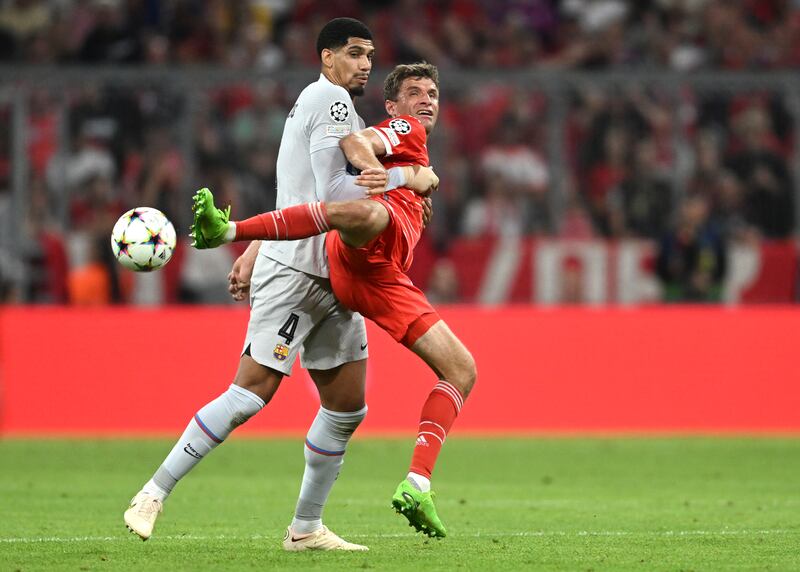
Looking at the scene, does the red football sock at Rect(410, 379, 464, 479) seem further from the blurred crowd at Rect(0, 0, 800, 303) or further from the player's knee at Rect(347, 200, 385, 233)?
the blurred crowd at Rect(0, 0, 800, 303)

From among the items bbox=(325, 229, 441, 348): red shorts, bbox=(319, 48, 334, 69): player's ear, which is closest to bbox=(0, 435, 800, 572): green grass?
bbox=(325, 229, 441, 348): red shorts

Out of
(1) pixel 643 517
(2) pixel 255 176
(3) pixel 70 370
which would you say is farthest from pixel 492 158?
(1) pixel 643 517

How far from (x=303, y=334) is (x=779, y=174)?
10.4 meters

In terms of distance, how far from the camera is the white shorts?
673 centimetres

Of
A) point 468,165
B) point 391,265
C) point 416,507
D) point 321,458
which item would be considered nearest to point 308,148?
point 391,265

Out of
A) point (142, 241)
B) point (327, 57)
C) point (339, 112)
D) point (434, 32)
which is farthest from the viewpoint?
point (434, 32)

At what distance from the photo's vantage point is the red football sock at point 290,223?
6312 mm

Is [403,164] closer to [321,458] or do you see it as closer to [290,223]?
[290,223]

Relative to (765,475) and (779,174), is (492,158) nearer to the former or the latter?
(779,174)

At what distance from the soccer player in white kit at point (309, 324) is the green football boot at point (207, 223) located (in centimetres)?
67

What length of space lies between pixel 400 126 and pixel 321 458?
1.69 m

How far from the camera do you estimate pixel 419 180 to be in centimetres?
680

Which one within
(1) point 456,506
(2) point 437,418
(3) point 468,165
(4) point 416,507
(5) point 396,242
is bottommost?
(1) point 456,506

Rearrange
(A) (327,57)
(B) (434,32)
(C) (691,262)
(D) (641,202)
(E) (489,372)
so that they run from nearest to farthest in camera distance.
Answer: (A) (327,57), (E) (489,372), (C) (691,262), (D) (641,202), (B) (434,32)
